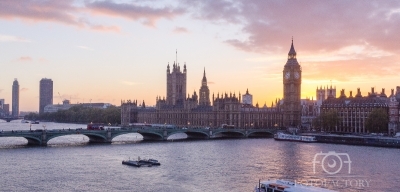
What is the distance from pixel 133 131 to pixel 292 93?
192ft

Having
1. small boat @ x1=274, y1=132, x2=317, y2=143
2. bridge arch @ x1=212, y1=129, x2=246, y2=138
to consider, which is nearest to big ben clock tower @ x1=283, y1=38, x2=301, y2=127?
bridge arch @ x1=212, y1=129, x2=246, y2=138

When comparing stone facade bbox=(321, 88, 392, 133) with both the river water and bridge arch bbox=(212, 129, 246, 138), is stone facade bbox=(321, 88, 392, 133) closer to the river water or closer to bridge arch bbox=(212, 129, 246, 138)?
bridge arch bbox=(212, 129, 246, 138)

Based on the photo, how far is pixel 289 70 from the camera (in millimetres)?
140750

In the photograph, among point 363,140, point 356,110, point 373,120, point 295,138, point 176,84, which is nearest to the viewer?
point 363,140

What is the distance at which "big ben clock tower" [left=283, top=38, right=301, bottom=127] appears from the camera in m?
139

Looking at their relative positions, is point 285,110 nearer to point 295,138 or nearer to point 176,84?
point 295,138

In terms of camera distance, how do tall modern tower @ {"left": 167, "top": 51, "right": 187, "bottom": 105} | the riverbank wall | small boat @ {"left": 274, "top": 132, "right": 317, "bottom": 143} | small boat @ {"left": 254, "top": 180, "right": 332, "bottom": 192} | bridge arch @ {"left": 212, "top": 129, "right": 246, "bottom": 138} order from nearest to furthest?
1. small boat @ {"left": 254, "top": 180, "right": 332, "bottom": 192}
2. the riverbank wall
3. small boat @ {"left": 274, "top": 132, "right": 317, "bottom": 143}
4. bridge arch @ {"left": 212, "top": 129, "right": 246, "bottom": 138}
5. tall modern tower @ {"left": 167, "top": 51, "right": 187, "bottom": 105}

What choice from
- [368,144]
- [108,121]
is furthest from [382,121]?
[108,121]

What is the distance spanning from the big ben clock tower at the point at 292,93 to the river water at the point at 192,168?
57221 mm

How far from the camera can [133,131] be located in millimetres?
95000

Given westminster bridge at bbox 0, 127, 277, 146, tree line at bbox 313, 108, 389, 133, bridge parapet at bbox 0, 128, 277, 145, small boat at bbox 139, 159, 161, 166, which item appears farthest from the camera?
tree line at bbox 313, 108, 389, 133

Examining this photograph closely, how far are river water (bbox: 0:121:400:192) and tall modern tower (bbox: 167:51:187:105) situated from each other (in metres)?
103

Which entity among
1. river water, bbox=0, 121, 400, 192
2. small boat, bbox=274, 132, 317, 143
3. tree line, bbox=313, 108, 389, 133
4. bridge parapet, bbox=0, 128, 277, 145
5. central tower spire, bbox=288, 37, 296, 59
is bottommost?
river water, bbox=0, 121, 400, 192

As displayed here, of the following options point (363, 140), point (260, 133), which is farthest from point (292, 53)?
point (363, 140)
